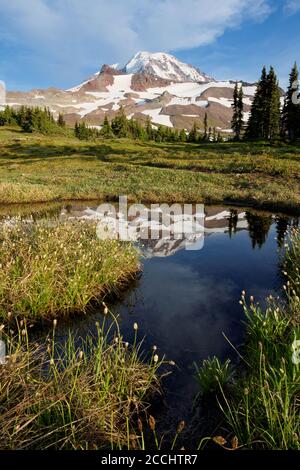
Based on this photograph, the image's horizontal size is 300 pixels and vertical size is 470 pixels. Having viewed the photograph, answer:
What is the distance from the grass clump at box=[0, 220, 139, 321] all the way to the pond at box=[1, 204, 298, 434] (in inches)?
25.5

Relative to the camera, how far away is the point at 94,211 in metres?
25.4

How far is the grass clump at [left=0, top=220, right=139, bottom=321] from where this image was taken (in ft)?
28.2

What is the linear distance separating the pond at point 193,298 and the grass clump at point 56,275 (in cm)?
65

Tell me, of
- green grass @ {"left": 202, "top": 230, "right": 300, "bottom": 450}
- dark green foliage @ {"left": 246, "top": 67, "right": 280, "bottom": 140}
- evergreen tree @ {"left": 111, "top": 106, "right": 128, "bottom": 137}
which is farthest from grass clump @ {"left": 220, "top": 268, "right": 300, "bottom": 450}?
evergreen tree @ {"left": 111, "top": 106, "right": 128, "bottom": 137}

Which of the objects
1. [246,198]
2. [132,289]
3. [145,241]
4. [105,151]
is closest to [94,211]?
[145,241]

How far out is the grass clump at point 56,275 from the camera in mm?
8586

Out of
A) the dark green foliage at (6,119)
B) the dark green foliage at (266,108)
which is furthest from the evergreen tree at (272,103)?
the dark green foliage at (6,119)

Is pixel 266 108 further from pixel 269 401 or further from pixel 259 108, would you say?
pixel 269 401

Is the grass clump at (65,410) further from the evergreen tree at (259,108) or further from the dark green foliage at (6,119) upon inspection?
the dark green foliage at (6,119)

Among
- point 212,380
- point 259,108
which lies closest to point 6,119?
point 259,108

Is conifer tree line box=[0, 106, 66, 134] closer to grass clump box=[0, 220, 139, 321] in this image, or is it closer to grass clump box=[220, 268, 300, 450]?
grass clump box=[0, 220, 139, 321]

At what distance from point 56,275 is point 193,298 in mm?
4243
